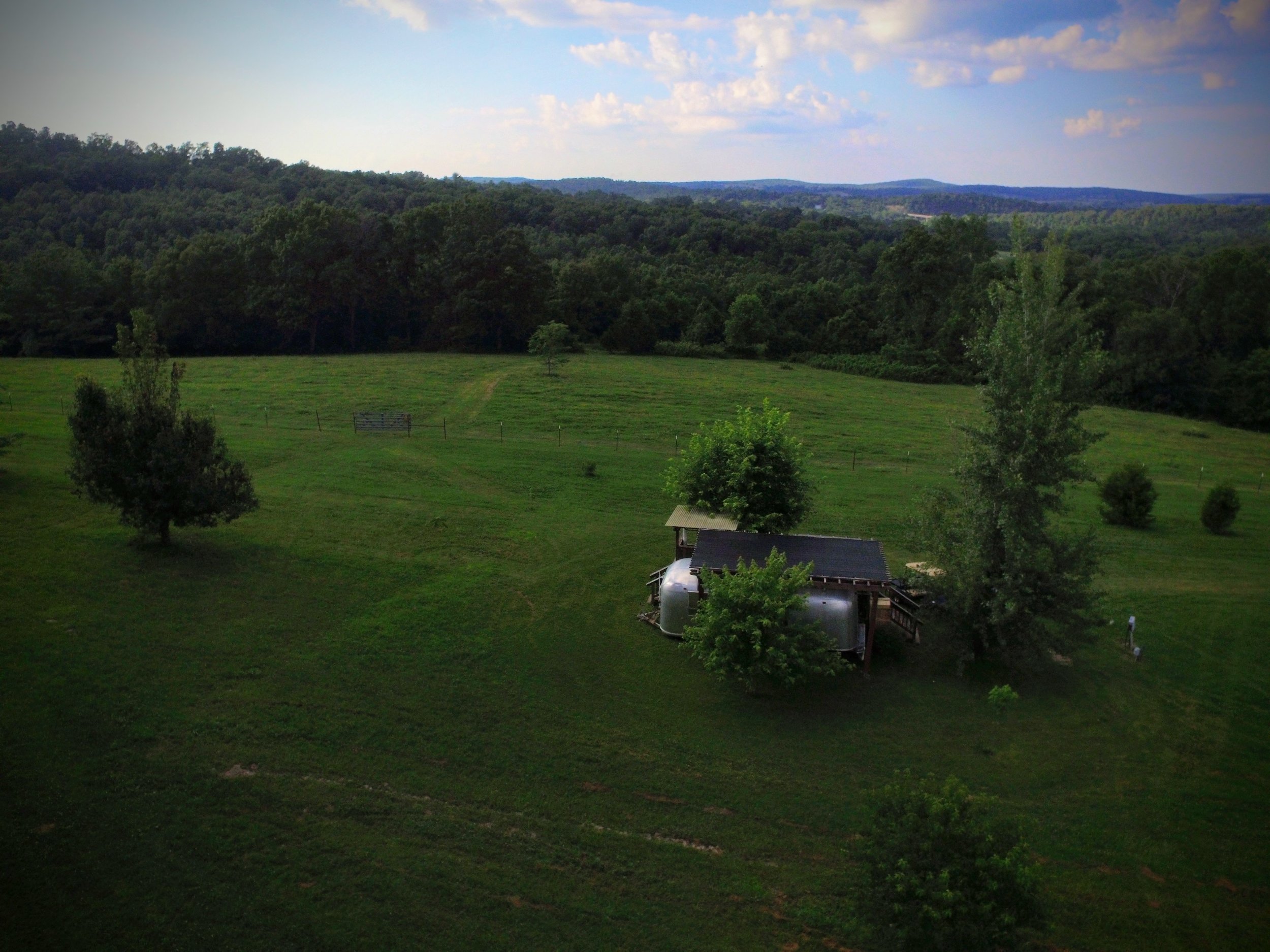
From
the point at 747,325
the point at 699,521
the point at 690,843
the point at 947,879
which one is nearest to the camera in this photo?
the point at 947,879

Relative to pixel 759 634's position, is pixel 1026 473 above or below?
above

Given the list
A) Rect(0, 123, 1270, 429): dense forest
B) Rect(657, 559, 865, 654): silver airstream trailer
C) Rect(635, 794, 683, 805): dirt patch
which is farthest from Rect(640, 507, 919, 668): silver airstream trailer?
Rect(0, 123, 1270, 429): dense forest

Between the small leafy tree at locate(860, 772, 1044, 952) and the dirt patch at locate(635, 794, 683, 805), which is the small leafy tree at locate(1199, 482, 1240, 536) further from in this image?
→ the dirt patch at locate(635, 794, 683, 805)

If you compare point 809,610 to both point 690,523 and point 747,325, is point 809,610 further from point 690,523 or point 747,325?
point 747,325

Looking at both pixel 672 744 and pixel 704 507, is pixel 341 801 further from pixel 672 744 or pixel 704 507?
pixel 704 507

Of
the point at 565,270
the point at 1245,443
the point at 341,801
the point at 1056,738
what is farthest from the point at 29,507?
the point at 1245,443

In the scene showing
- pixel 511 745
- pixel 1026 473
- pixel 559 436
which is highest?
pixel 1026 473

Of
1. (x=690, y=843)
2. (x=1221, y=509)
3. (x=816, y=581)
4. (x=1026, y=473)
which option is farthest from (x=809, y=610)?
(x=1221, y=509)

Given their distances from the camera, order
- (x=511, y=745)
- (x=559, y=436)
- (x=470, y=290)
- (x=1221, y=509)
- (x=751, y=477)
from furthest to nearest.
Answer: (x=470, y=290) < (x=559, y=436) < (x=1221, y=509) < (x=751, y=477) < (x=511, y=745)

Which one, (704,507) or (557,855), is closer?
(557,855)
